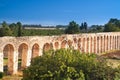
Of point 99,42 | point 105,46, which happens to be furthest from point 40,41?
point 105,46

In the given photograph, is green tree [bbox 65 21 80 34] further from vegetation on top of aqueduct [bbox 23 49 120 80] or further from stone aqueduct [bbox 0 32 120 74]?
vegetation on top of aqueduct [bbox 23 49 120 80]

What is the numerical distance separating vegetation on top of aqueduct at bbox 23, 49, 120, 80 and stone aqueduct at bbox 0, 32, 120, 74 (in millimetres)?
4674

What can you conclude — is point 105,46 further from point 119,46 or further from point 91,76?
point 91,76

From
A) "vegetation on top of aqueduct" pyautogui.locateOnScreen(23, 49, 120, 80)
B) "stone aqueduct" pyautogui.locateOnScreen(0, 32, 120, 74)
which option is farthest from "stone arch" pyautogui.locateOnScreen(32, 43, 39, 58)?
"vegetation on top of aqueduct" pyautogui.locateOnScreen(23, 49, 120, 80)

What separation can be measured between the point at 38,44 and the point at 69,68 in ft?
60.9

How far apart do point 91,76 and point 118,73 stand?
1586 millimetres

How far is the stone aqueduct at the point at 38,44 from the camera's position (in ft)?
108

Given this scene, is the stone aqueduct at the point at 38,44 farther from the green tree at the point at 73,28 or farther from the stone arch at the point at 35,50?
the green tree at the point at 73,28

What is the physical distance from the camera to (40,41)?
37531 mm

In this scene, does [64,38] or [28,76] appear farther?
[64,38]

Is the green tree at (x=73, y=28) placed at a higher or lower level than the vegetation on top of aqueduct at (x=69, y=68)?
higher

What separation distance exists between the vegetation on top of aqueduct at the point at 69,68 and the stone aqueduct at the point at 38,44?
4674 millimetres

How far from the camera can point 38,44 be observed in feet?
122

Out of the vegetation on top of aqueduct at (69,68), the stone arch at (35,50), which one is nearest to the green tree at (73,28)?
the stone arch at (35,50)
